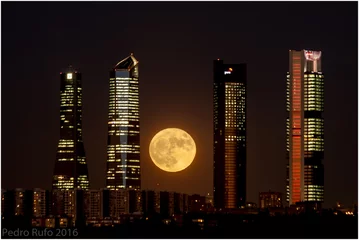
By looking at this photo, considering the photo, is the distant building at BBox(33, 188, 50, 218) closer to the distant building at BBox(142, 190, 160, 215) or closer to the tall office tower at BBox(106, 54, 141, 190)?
the distant building at BBox(142, 190, 160, 215)

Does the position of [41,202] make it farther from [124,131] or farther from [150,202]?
[124,131]

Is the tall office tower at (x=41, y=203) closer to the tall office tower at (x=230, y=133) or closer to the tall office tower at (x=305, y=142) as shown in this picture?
the tall office tower at (x=230, y=133)

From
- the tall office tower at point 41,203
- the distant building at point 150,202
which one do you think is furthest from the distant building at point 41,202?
the distant building at point 150,202

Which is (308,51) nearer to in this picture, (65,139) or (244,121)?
(244,121)

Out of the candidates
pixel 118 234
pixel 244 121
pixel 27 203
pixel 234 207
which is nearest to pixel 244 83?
pixel 244 121

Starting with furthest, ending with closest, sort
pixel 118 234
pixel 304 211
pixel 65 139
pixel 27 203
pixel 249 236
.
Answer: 1. pixel 65 139
2. pixel 27 203
3. pixel 304 211
4. pixel 118 234
5. pixel 249 236

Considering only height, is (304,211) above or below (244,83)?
below
